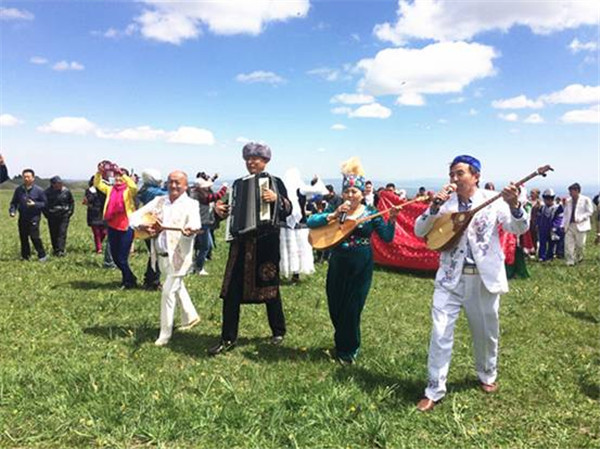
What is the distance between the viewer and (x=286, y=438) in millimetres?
3844

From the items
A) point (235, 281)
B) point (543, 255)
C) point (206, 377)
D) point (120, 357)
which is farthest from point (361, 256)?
point (543, 255)

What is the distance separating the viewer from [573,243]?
13.0 meters

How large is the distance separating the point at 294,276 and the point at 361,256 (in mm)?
4536

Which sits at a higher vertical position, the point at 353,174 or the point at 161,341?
the point at 353,174

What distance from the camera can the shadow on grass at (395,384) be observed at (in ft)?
14.9

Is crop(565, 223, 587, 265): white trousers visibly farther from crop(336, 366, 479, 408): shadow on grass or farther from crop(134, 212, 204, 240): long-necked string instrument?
crop(134, 212, 204, 240): long-necked string instrument

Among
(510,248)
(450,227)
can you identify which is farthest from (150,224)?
(510,248)

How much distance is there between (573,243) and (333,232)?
10548mm

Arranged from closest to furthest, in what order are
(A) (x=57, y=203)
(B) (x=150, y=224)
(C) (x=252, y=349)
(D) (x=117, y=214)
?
(C) (x=252, y=349) → (B) (x=150, y=224) → (D) (x=117, y=214) → (A) (x=57, y=203)

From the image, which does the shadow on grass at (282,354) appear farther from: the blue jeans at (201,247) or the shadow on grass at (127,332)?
the blue jeans at (201,247)

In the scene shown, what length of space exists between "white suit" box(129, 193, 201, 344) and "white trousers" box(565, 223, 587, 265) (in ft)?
36.7

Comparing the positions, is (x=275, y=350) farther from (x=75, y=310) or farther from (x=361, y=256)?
(x=75, y=310)

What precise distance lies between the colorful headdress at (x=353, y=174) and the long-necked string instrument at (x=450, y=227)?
991 mm

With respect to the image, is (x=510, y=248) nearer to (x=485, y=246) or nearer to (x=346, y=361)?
(x=346, y=361)
